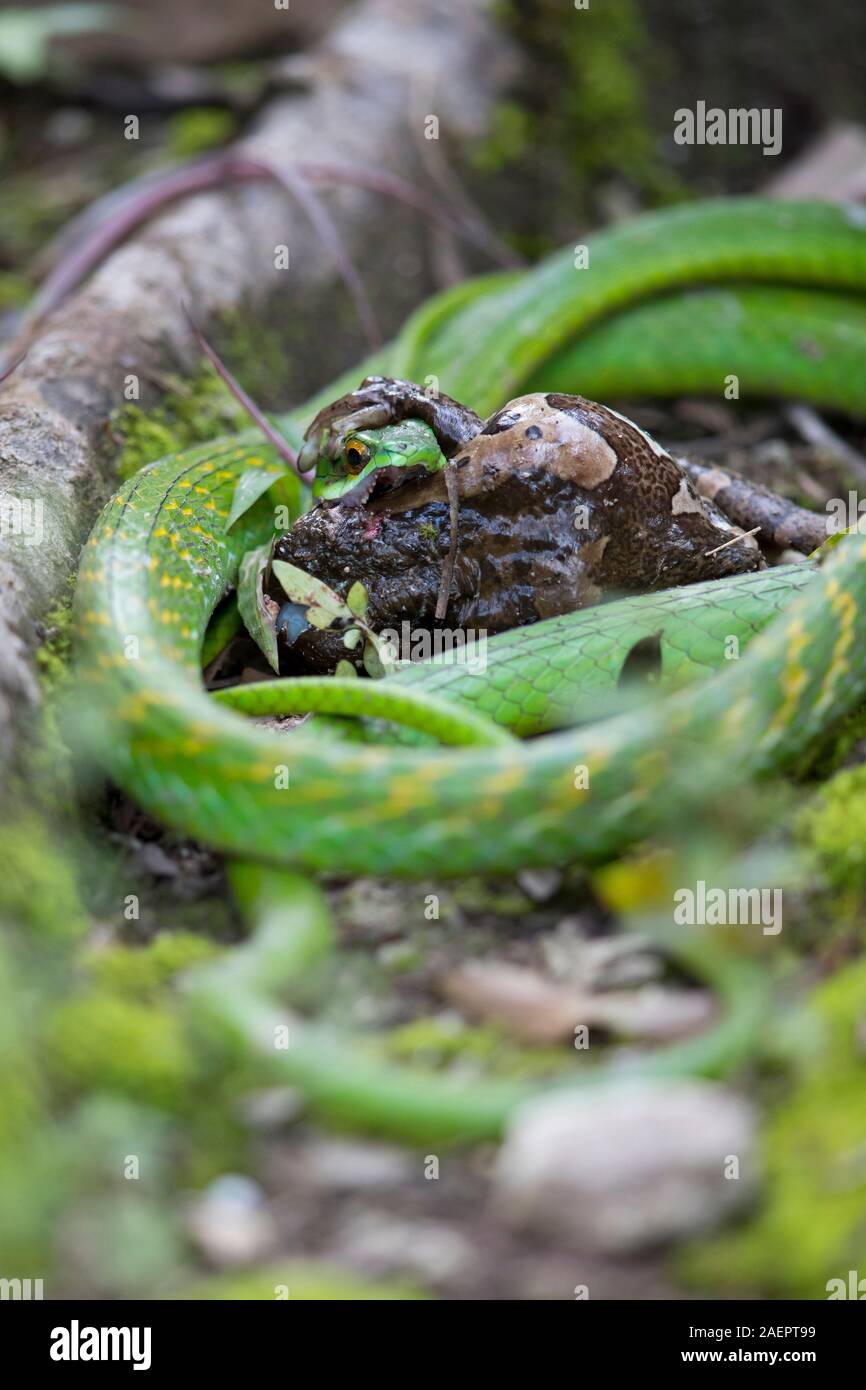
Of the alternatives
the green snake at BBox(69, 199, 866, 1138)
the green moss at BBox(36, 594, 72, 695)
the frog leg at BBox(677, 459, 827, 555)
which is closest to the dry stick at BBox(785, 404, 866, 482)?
the frog leg at BBox(677, 459, 827, 555)

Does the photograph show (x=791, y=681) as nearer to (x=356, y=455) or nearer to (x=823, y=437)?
(x=356, y=455)

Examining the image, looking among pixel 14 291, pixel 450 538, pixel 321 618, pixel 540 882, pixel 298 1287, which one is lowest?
pixel 298 1287

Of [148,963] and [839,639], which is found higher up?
[839,639]

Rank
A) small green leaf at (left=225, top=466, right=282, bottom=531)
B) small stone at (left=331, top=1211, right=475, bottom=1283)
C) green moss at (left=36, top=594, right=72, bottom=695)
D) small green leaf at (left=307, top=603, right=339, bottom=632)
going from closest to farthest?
small stone at (left=331, top=1211, right=475, bottom=1283)
green moss at (left=36, top=594, right=72, bottom=695)
small green leaf at (left=307, top=603, right=339, bottom=632)
small green leaf at (left=225, top=466, right=282, bottom=531)

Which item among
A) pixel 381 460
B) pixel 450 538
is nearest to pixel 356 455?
pixel 381 460

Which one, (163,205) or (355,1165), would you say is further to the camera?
(163,205)

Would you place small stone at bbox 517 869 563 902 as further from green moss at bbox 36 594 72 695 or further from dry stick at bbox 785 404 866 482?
dry stick at bbox 785 404 866 482

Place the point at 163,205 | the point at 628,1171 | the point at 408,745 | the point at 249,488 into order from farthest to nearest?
the point at 163,205 → the point at 249,488 → the point at 408,745 → the point at 628,1171
